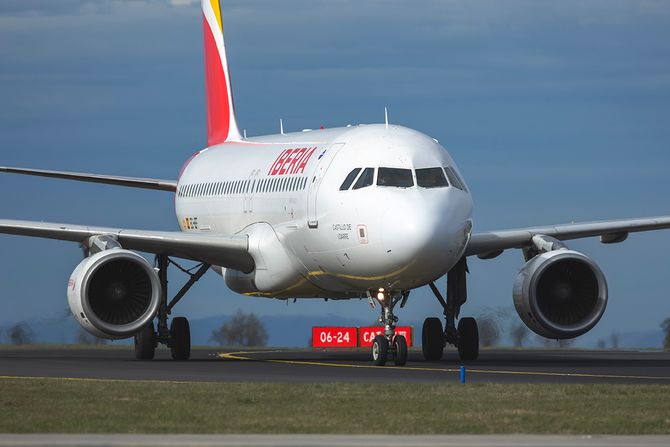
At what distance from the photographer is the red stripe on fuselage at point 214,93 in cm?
4734

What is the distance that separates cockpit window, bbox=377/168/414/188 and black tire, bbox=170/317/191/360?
7.92 metres

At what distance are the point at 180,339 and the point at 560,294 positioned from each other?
864 centimetres

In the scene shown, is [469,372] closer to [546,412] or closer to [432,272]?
[432,272]

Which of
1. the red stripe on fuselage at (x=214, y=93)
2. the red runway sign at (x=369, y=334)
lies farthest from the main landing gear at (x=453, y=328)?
the red stripe on fuselage at (x=214, y=93)

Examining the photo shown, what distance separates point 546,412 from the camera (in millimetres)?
18734

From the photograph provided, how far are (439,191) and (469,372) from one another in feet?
11.6

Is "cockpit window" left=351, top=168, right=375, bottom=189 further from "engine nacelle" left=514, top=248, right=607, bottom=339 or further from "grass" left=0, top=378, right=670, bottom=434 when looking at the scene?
"grass" left=0, top=378, right=670, bottom=434

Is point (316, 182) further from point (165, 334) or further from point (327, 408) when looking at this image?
point (327, 408)

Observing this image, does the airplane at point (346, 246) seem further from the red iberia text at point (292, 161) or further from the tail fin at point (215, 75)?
the tail fin at point (215, 75)

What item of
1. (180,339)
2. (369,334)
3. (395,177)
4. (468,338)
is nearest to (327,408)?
(395,177)

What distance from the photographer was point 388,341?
98.4ft

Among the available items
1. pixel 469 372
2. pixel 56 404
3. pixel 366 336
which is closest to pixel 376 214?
pixel 469 372

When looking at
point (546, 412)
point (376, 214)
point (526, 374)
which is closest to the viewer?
point (546, 412)

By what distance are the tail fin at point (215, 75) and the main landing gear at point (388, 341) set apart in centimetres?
1736
